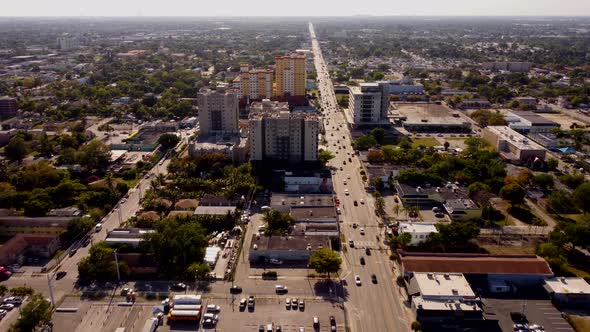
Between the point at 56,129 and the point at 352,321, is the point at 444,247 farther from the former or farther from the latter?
the point at 56,129

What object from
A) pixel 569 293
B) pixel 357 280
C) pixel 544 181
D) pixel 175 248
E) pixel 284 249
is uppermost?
pixel 544 181

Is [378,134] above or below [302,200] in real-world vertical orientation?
above

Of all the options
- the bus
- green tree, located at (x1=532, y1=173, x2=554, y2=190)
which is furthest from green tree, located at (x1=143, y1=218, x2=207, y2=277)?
green tree, located at (x1=532, y1=173, x2=554, y2=190)

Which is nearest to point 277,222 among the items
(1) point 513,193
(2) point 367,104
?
(1) point 513,193

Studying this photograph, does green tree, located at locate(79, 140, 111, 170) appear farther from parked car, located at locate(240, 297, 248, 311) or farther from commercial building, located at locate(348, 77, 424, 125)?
commercial building, located at locate(348, 77, 424, 125)

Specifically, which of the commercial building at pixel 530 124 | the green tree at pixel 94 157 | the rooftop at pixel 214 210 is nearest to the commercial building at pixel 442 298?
the rooftop at pixel 214 210

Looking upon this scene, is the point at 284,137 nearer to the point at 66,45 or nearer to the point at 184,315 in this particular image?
the point at 184,315

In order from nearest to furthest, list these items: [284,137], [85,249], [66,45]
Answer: [85,249]
[284,137]
[66,45]

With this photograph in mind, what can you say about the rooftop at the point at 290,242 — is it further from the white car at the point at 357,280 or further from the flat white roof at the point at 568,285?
the flat white roof at the point at 568,285
